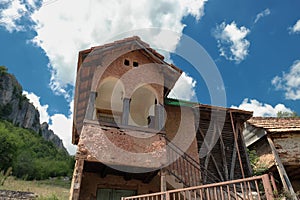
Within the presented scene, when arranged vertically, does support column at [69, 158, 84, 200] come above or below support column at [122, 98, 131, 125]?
below

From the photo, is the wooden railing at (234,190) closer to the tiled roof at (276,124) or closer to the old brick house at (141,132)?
the old brick house at (141,132)

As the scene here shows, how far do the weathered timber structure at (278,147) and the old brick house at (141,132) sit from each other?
1328 millimetres

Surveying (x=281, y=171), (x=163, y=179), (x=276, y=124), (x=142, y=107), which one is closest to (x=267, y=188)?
(x=163, y=179)

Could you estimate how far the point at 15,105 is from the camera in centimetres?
6322

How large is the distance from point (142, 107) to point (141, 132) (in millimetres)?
4113

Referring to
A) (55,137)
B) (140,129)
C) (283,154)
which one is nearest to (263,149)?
(283,154)

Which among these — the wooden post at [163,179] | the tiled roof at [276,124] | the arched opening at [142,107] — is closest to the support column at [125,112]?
the arched opening at [142,107]

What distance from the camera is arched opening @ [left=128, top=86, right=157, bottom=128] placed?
11111mm

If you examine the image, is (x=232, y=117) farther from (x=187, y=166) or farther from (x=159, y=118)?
(x=159, y=118)

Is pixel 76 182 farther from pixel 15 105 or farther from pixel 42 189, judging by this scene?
pixel 15 105

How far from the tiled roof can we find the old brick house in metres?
1.68

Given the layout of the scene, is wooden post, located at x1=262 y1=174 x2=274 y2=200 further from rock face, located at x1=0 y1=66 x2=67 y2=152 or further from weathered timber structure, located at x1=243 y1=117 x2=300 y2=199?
rock face, located at x1=0 y1=66 x2=67 y2=152

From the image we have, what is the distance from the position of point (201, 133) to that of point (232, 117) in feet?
6.31

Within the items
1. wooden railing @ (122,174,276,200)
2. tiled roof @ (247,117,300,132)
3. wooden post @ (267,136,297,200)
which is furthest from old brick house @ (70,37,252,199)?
wooden railing @ (122,174,276,200)
